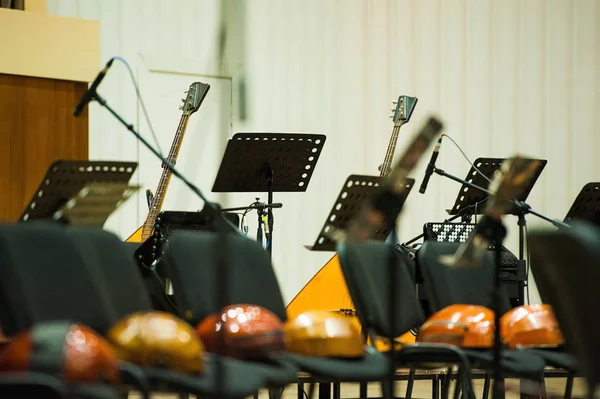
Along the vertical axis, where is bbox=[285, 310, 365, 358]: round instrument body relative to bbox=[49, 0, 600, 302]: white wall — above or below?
below

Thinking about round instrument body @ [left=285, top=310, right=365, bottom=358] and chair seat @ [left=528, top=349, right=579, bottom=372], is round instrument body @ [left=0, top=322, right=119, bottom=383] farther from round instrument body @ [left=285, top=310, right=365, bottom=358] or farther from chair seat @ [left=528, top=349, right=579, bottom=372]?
chair seat @ [left=528, top=349, right=579, bottom=372]

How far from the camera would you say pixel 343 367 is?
3266 millimetres

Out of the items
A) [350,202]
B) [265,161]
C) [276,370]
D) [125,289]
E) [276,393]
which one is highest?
[265,161]

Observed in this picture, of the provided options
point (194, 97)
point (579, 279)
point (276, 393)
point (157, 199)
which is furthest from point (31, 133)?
point (579, 279)

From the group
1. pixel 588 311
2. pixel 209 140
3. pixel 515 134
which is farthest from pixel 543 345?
pixel 515 134

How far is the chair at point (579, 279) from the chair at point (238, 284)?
3.31 feet

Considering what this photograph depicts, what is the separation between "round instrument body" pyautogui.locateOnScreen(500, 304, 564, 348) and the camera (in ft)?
12.4

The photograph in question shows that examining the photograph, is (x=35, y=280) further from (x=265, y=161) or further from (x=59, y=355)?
(x=265, y=161)

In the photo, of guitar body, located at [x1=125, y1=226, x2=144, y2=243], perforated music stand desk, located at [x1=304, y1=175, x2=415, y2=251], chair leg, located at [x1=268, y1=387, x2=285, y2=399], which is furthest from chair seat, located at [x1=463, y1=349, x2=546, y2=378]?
guitar body, located at [x1=125, y1=226, x2=144, y2=243]

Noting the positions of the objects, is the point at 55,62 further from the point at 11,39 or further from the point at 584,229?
the point at 584,229

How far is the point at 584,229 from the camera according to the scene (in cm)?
232

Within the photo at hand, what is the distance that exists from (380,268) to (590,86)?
5457 millimetres

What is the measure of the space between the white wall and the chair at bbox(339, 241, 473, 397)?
10.9 feet

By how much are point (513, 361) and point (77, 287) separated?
162 centimetres
